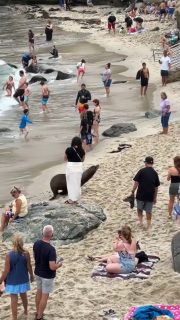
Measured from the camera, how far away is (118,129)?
16453mm

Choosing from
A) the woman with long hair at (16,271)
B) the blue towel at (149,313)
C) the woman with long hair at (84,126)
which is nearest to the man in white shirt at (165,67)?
the woman with long hair at (84,126)

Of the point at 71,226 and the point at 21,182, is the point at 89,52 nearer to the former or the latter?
the point at 21,182

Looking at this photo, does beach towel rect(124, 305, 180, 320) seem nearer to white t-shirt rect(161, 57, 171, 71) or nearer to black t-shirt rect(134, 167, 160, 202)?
black t-shirt rect(134, 167, 160, 202)

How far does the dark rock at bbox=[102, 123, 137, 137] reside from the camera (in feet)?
53.4

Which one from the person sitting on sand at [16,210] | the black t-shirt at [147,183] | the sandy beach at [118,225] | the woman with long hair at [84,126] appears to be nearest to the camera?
the sandy beach at [118,225]

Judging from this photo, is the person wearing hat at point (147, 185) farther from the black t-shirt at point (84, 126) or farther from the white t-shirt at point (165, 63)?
the white t-shirt at point (165, 63)

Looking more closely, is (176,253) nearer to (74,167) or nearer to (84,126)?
(74,167)

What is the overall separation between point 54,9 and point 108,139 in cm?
4035

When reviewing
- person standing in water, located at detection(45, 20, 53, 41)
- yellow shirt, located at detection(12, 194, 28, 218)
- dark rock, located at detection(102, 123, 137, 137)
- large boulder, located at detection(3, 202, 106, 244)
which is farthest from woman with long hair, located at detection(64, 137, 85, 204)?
person standing in water, located at detection(45, 20, 53, 41)

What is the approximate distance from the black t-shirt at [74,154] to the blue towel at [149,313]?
452cm

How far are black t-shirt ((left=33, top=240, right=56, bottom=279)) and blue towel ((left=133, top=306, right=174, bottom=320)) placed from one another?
1.05 meters

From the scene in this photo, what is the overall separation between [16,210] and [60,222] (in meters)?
0.84

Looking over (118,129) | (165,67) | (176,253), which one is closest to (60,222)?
(176,253)

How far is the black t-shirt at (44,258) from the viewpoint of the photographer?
6.53 meters
